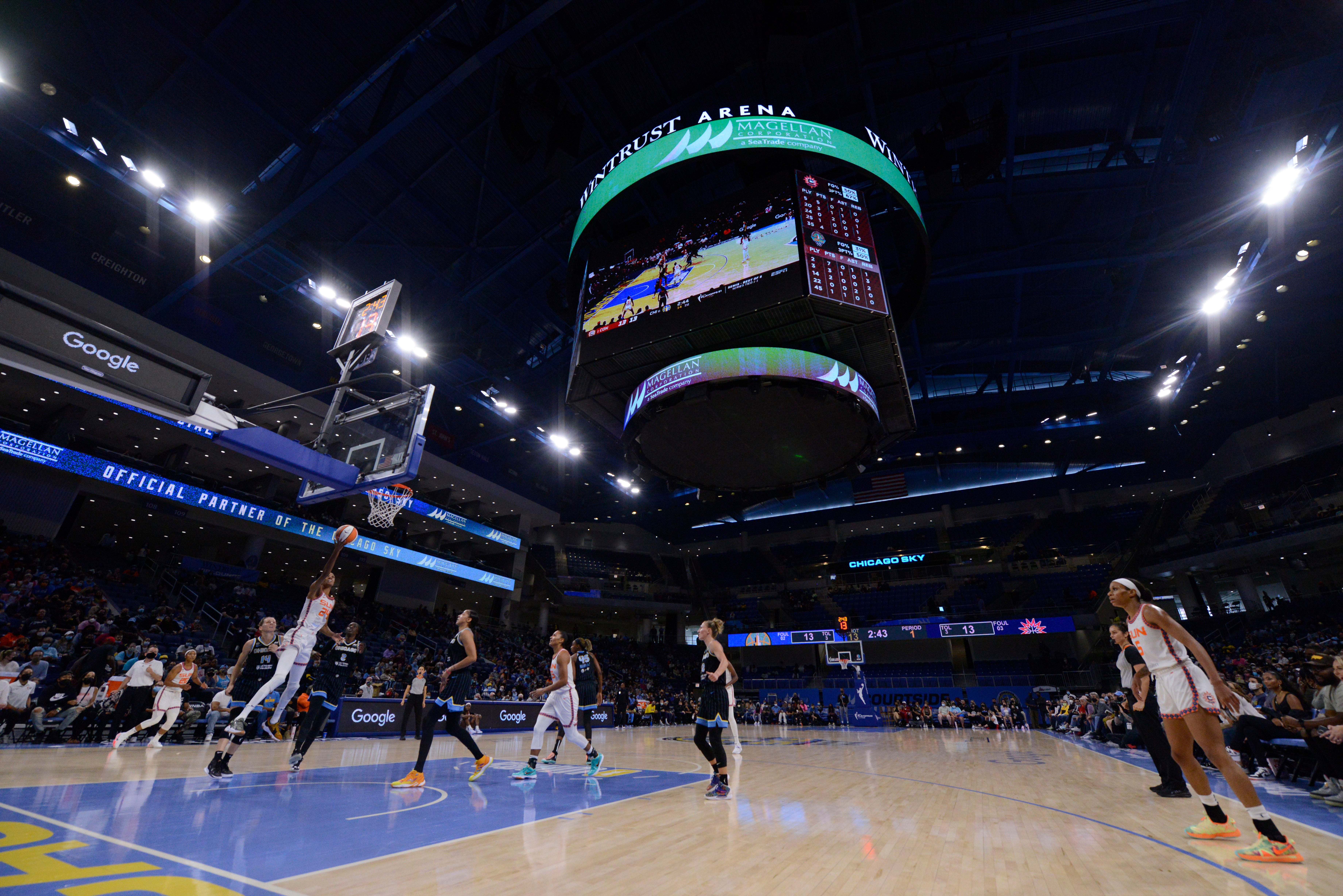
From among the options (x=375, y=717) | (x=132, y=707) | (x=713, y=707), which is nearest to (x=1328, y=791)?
(x=713, y=707)

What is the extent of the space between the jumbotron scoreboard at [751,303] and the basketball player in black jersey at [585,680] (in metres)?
4.74

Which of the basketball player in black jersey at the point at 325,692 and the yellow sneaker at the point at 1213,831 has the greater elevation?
the basketball player in black jersey at the point at 325,692

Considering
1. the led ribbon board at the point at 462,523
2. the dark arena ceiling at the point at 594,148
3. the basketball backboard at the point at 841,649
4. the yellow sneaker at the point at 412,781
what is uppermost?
the dark arena ceiling at the point at 594,148

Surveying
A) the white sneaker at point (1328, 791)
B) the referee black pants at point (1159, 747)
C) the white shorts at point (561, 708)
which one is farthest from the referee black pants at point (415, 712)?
the white sneaker at point (1328, 791)

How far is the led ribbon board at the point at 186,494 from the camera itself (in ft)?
53.4

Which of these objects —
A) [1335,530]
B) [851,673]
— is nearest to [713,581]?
[851,673]

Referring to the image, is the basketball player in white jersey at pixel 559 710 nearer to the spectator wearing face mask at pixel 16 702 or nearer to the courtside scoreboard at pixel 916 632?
the spectator wearing face mask at pixel 16 702

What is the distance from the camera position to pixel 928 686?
1107 inches

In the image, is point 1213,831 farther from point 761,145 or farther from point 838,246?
point 761,145

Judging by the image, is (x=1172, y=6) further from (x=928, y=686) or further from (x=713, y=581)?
(x=713, y=581)

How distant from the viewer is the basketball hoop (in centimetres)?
895

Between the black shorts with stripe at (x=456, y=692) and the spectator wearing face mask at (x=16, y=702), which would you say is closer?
the black shorts with stripe at (x=456, y=692)

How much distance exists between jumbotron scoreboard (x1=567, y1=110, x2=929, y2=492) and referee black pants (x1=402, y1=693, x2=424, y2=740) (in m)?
6.97

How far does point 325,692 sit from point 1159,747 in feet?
31.5
